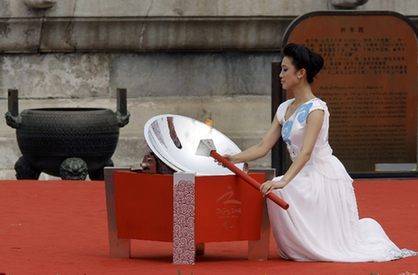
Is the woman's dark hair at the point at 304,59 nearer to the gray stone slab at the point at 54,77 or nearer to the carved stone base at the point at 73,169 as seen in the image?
the carved stone base at the point at 73,169

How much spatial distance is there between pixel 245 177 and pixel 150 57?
10.1 metres

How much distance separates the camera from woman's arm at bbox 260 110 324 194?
467 inches

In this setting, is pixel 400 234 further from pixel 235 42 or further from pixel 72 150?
pixel 235 42

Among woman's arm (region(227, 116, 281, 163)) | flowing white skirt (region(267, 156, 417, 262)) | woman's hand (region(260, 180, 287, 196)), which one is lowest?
flowing white skirt (region(267, 156, 417, 262))

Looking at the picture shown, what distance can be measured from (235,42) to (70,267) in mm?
10356

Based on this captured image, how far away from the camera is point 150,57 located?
A: 2191cm

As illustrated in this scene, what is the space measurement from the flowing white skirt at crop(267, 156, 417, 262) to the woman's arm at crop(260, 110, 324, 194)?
5.9 inches

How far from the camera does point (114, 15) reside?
846 inches

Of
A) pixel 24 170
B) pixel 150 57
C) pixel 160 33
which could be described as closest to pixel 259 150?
pixel 24 170

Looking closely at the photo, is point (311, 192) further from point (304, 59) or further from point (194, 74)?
point (194, 74)

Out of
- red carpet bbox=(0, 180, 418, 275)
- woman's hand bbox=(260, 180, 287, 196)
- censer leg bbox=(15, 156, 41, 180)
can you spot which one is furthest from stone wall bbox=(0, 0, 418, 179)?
woman's hand bbox=(260, 180, 287, 196)

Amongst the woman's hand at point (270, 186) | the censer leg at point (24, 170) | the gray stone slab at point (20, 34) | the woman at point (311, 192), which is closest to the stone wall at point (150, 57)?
the gray stone slab at point (20, 34)

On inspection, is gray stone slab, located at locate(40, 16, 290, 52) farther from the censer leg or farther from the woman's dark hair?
the woman's dark hair

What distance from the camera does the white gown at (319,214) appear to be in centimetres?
1207
